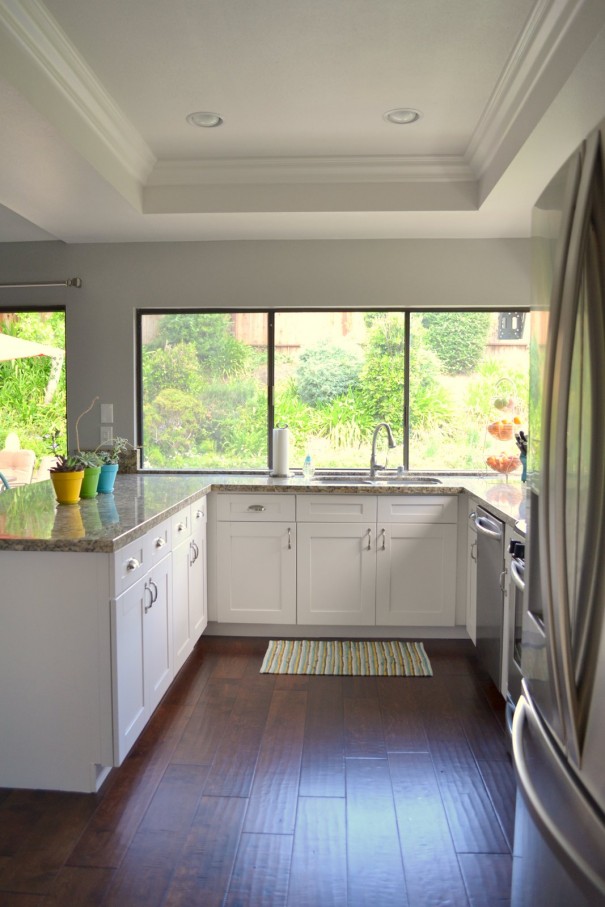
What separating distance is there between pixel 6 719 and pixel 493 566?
2064mm

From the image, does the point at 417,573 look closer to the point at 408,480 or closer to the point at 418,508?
the point at 418,508

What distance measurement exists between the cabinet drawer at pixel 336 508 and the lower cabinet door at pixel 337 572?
0.11 ft

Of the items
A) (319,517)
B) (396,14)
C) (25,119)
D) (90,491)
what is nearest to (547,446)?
(396,14)

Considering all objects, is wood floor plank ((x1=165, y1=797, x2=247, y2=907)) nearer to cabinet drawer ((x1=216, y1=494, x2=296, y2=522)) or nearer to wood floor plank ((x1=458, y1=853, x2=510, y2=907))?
wood floor plank ((x1=458, y1=853, x2=510, y2=907))

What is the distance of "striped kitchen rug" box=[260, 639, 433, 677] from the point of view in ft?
11.3

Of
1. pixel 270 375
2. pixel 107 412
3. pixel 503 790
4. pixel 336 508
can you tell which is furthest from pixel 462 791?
pixel 107 412

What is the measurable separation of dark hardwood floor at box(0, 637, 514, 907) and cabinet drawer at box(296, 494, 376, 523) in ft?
3.27

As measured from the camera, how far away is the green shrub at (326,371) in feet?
14.4

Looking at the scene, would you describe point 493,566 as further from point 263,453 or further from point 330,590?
point 263,453

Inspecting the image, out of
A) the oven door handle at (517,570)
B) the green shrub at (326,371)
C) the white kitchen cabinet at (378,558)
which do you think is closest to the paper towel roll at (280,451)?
the green shrub at (326,371)

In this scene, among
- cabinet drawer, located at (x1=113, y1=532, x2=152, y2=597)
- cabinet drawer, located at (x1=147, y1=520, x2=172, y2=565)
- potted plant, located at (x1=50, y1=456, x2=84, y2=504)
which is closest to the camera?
cabinet drawer, located at (x1=113, y1=532, x2=152, y2=597)

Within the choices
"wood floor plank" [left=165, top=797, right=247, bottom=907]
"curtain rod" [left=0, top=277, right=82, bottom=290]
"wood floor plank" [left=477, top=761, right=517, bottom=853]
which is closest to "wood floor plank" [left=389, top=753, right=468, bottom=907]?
"wood floor plank" [left=477, top=761, right=517, bottom=853]

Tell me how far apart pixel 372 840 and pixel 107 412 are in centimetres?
314

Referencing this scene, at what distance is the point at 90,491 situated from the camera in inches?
125
